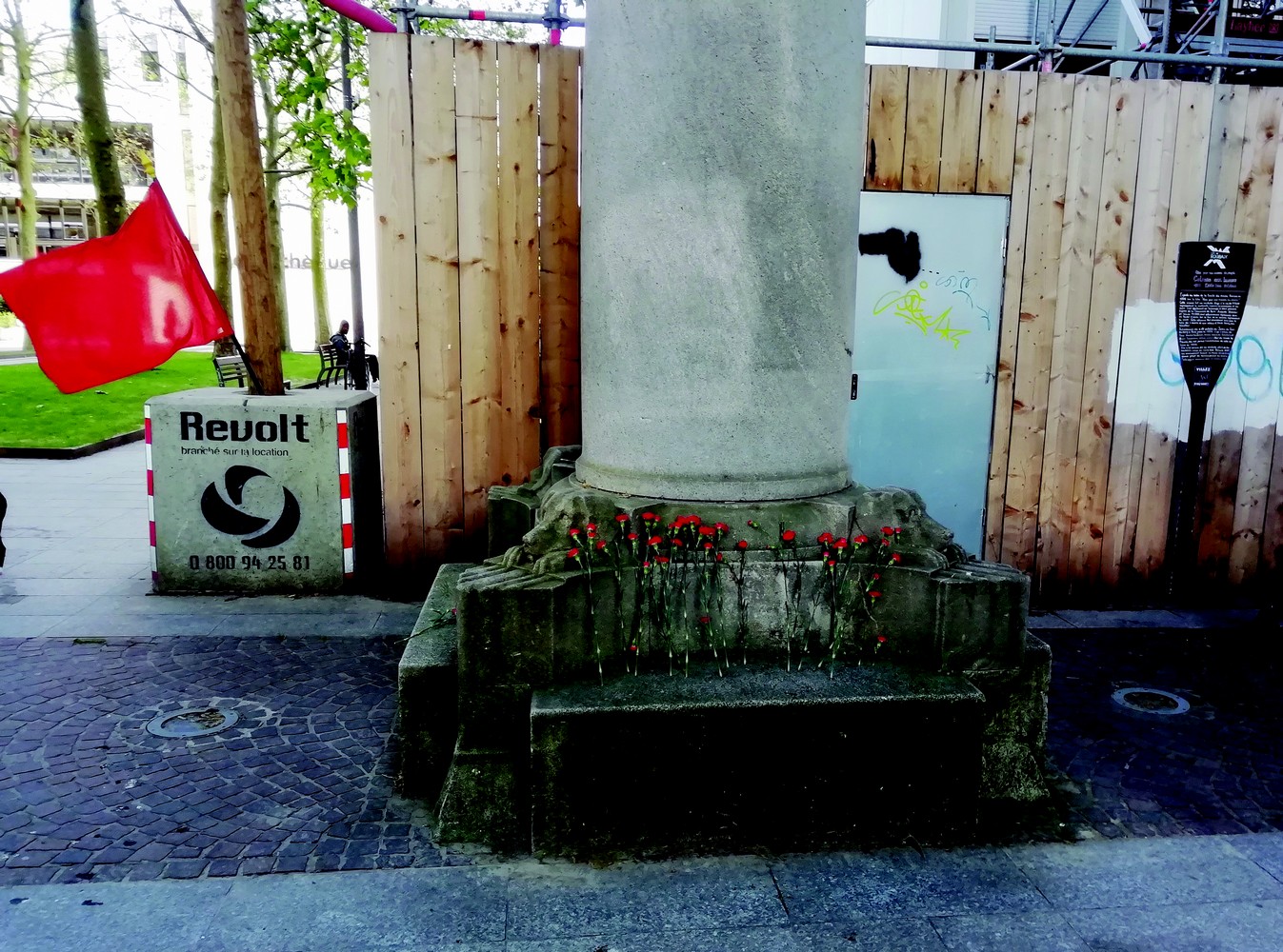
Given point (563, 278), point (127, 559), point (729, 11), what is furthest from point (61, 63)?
point (729, 11)

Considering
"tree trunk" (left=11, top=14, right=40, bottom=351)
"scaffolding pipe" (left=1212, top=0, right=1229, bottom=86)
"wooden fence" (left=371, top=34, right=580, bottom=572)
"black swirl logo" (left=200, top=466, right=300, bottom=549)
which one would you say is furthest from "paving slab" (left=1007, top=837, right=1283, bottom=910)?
"tree trunk" (left=11, top=14, right=40, bottom=351)

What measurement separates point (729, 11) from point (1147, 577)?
17.7ft

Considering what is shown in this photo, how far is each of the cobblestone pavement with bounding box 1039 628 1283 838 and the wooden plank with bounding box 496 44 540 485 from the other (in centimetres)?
369

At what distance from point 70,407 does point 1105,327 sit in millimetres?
17301

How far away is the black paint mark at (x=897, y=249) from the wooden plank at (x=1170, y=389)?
178 cm

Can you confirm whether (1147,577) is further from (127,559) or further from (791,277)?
(127,559)

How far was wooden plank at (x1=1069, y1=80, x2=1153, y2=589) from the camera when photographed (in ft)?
22.3

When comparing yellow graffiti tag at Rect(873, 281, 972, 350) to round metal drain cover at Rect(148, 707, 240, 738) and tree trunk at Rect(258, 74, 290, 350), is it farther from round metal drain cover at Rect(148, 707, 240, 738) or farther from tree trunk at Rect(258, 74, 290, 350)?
tree trunk at Rect(258, 74, 290, 350)

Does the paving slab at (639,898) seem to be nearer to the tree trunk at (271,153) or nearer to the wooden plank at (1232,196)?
the wooden plank at (1232,196)

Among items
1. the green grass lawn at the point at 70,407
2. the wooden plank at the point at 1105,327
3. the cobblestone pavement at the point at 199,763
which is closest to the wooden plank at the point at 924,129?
the wooden plank at the point at 1105,327

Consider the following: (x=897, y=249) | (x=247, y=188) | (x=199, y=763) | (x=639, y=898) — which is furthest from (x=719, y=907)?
(x=247, y=188)

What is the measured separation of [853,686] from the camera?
13.1 feet

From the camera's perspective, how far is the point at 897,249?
687 centimetres

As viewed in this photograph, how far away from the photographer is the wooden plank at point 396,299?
631 centimetres
